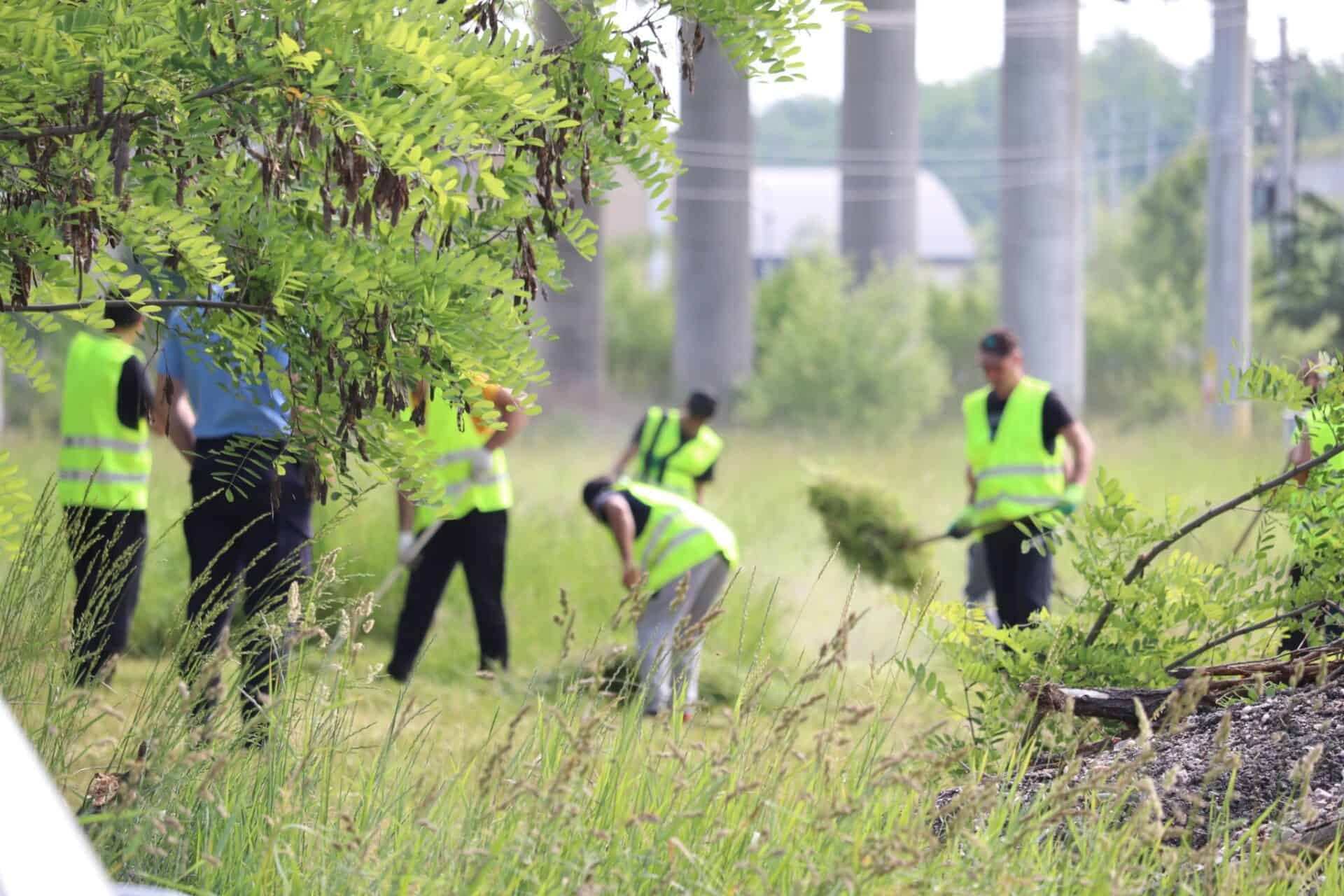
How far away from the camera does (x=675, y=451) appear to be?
27.7 ft

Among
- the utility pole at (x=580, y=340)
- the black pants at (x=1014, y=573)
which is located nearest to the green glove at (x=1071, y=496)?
the black pants at (x=1014, y=573)

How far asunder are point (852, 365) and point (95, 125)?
27.4 metres

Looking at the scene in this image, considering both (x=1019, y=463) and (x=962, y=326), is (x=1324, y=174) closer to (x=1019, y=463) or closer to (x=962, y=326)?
(x=962, y=326)

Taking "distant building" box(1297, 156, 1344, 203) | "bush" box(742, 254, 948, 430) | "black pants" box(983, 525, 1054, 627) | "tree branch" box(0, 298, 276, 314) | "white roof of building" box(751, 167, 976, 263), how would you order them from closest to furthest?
"tree branch" box(0, 298, 276, 314)
"black pants" box(983, 525, 1054, 627)
"bush" box(742, 254, 948, 430)
"distant building" box(1297, 156, 1344, 203)
"white roof of building" box(751, 167, 976, 263)

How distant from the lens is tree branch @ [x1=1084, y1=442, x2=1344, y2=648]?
11.5 ft

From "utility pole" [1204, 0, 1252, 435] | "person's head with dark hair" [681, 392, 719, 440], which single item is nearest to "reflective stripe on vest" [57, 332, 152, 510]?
"person's head with dark hair" [681, 392, 719, 440]

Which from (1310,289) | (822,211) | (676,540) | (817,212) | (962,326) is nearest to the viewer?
(676,540)

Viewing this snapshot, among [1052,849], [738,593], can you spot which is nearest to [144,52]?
[1052,849]

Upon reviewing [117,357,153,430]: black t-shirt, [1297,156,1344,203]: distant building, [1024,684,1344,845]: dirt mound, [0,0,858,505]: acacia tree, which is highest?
[1297,156,1344,203]: distant building

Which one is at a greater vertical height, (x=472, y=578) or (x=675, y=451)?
(x=675, y=451)

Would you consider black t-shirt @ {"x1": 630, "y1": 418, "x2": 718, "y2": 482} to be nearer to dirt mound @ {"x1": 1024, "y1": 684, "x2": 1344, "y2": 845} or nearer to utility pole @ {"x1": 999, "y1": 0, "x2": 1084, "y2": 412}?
dirt mound @ {"x1": 1024, "y1": 684, "x2": 1344, "y2": 845}

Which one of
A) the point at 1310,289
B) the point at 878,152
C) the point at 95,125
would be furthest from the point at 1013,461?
the point at 878,152

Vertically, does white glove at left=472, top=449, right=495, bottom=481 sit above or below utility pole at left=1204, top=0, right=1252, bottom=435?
below

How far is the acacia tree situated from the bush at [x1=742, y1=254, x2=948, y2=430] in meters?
26.0
